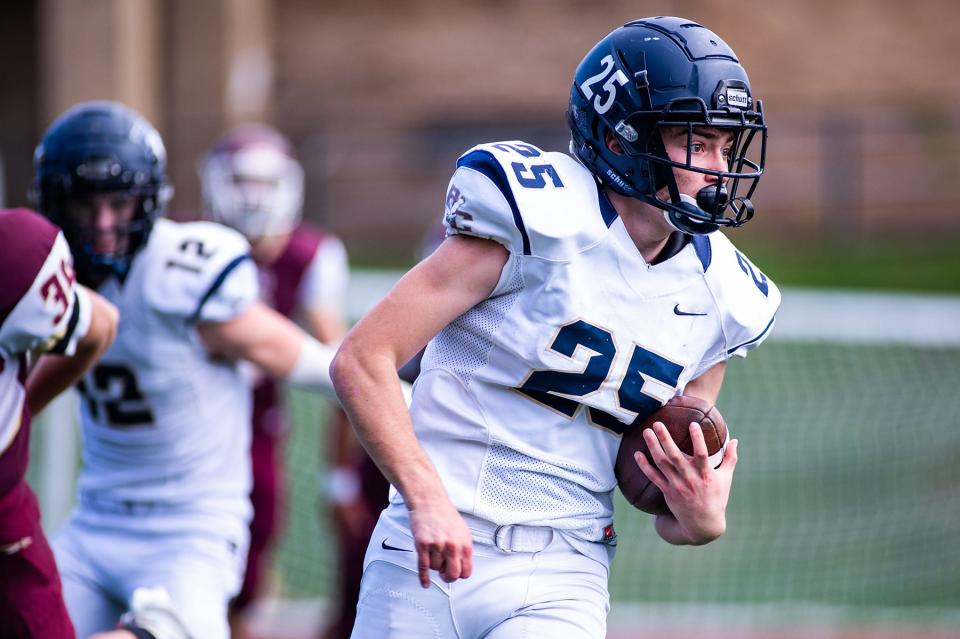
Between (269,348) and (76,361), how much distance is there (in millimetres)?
577

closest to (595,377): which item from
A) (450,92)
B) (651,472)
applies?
(651,472)

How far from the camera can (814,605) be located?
7.29m

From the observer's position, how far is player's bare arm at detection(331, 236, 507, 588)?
270 cm

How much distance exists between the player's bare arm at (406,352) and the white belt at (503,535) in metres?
0.20

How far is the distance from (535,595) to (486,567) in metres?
0.12

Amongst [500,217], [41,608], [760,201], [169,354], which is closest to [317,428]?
[169,354]

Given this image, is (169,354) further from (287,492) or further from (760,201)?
(760,201)

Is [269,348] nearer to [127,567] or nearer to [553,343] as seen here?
[127,567]

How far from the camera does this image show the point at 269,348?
391 cm

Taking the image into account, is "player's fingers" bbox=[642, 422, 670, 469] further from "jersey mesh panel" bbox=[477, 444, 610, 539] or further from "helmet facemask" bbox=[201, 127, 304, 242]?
"helmet facemask" bbox=[201, 127, 304, 242]

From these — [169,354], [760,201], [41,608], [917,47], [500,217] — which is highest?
[500,217]

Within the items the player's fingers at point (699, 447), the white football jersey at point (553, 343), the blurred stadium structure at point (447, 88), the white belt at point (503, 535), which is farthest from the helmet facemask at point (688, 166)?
the blurred stadium structure at point (447, 88)

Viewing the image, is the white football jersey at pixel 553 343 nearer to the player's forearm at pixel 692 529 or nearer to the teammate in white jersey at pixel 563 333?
the teammate in white jersey at pixel 563 333

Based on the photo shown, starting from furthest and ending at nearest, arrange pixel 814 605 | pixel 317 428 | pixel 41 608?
1. pixel 317 428
2. pixel 814 605
3. pixel 41 608
